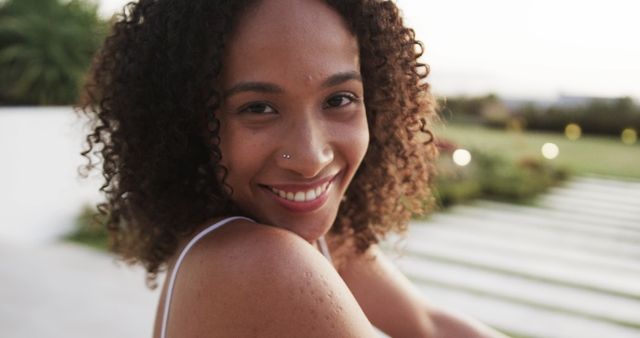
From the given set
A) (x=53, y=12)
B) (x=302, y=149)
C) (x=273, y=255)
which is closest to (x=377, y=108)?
(x=302, y=149)

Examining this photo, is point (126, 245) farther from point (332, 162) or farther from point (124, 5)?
point (332, 162)

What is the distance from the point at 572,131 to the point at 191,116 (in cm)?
1446

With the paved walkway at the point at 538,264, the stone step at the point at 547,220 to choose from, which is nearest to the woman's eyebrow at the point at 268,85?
the paved walkway at the point at 538,264

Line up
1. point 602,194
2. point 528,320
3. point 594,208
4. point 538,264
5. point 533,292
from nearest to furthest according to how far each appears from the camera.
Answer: point 528,320 < point 533,292 < point 538,264 < point 594,208 < point 602,194

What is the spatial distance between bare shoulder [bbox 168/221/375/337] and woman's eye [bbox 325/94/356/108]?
27cm

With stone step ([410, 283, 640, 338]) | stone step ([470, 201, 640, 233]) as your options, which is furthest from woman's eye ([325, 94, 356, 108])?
stone step ([470, 201, 640, 233])

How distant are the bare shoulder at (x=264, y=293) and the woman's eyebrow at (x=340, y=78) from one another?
0.28 meters

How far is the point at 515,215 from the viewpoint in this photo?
755 cm

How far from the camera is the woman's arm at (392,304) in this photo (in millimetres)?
1724

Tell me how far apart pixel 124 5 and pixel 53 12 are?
313 inches

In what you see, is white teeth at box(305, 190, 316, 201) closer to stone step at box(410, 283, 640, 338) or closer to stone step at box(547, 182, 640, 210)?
stone step at box(410, 283, 640, 338)

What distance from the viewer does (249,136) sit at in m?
1.22

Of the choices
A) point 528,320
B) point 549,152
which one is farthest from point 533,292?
point 549,152

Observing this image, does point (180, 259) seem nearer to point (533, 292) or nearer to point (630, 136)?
point (533, 292)
